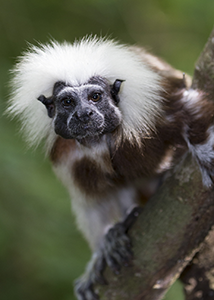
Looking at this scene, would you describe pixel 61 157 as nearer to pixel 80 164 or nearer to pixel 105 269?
pixel 80 164

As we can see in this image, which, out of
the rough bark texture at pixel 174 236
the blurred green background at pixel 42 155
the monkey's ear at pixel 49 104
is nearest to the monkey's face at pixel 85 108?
the monkey's ear at pixel 49 104

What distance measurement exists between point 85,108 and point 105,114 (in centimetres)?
13

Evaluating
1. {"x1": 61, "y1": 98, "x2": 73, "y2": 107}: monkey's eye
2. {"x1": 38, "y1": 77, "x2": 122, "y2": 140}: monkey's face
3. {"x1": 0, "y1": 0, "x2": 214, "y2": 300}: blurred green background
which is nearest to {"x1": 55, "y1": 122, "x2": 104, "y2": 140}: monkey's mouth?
{"x1": 38, "y1": 77, "x2": 122, "y2": 140}: monkey's face

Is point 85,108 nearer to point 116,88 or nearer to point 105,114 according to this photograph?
point 105,114

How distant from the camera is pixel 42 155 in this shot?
135 inches

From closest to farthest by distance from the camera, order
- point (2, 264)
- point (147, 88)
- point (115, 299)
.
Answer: point (147, 88) < point (115, 299) < point (2, 264)

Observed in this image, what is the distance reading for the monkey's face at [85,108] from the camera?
1.90 metres

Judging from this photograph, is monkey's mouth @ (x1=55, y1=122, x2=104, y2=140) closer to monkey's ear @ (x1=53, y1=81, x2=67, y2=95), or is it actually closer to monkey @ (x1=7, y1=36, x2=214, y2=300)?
monkey @ (x1=7, y1=36, x2=214, y2=300)

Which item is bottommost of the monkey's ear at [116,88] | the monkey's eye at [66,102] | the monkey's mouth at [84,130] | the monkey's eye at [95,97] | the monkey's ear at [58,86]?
the monkey's mouth at [84,130]

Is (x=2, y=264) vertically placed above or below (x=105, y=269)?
below

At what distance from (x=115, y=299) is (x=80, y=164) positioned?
93 cm

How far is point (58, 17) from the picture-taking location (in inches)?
150

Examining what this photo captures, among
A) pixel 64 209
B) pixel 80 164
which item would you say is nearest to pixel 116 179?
pixel 80 164

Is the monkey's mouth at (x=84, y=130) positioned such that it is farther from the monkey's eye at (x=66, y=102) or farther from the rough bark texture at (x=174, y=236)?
the rough bark texture at (x=174, y=236)
